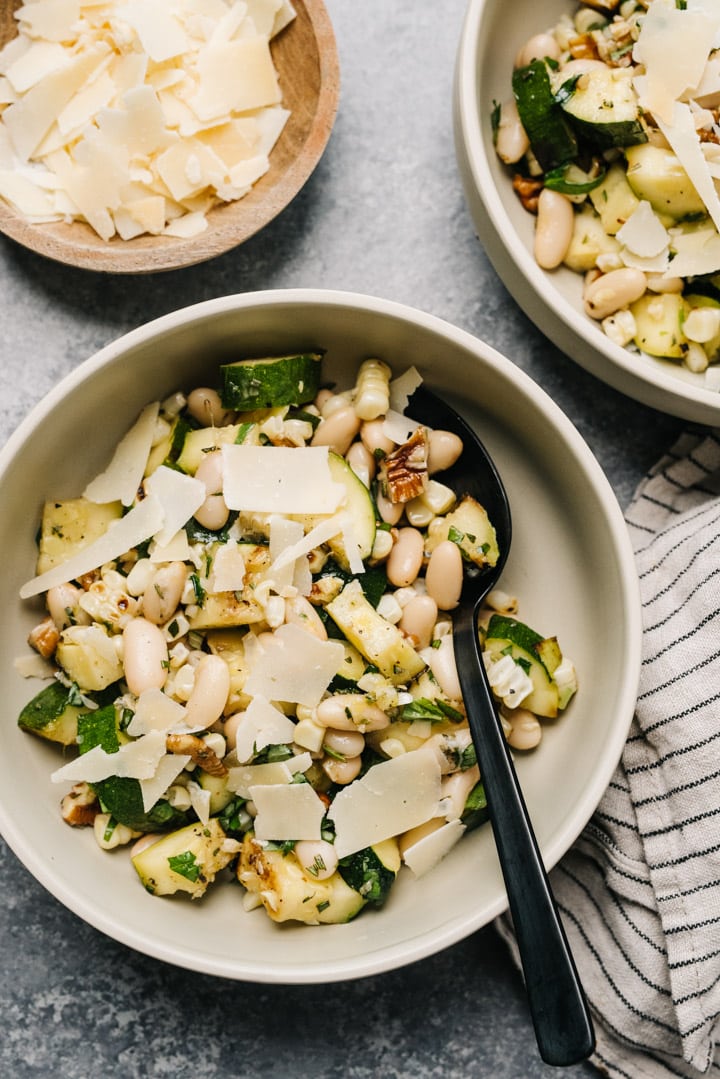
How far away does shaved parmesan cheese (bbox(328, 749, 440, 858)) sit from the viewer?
124 centimetres

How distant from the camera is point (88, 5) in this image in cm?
138

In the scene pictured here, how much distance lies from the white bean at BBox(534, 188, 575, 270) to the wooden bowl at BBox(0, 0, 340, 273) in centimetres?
34

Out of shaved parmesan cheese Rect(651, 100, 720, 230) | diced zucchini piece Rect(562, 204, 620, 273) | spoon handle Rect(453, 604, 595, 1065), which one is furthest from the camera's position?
diced zucchini piece Rect(562, 204, 620, 273)

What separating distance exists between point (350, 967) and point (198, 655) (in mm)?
447

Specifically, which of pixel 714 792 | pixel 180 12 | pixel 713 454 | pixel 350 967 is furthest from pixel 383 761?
pixel 180 12

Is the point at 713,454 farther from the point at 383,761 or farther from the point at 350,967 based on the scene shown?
the point at 350,967

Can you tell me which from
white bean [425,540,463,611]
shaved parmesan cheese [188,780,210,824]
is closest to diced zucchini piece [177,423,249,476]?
white bean [425,540,463,611]

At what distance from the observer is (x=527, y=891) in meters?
1.13

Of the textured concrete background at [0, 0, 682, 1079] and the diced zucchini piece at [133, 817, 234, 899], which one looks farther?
the textured concrete background at [0, 0, 682, 1079]

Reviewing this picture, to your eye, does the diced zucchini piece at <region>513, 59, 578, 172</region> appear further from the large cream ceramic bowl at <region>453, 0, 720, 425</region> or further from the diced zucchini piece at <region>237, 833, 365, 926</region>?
the diced zucchini piece at <region>237, 833, 365, 926</region>

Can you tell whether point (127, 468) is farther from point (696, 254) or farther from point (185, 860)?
point (696, 254)

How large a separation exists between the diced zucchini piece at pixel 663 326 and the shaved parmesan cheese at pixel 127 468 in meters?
0.73

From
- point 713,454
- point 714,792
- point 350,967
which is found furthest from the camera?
point 713,454

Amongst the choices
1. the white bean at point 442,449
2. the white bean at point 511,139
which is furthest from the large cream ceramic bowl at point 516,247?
the white bean at point 442,449
